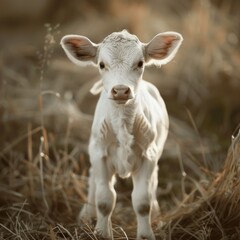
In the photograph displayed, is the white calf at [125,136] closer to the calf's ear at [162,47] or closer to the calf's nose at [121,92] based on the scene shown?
the calf's ear at [162,47]

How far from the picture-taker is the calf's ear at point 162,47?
3.84 m

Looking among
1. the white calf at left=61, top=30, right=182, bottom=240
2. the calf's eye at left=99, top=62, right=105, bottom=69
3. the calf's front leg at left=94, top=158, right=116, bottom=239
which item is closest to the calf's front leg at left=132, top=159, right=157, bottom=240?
the white calf at left=61, top=30, right=182, bottom=240

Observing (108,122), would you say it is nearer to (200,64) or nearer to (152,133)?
(152,133)

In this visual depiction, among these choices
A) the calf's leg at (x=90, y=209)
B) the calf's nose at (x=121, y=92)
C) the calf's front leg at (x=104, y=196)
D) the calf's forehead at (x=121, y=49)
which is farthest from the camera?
the calf's leg at (x=90, y=209)

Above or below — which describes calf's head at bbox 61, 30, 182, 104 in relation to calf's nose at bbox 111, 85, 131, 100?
above

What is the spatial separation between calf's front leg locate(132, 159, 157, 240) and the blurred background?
74 cm

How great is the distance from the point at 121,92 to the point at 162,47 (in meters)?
0.58

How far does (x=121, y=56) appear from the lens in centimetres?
361

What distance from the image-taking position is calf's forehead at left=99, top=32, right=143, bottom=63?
3.62 meters

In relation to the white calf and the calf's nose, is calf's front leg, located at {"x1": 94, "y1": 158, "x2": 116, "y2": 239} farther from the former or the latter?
the calf's nose

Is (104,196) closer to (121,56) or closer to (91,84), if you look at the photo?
(121,56)

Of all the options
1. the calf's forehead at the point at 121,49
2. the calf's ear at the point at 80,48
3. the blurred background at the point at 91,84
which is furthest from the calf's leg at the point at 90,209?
the calf's forehead at the point at 121,49

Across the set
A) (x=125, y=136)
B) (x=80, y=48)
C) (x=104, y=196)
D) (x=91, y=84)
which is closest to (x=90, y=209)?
(x=104, y=196)

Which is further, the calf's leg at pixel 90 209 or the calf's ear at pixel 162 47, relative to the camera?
the calf's leg at pixel 90 209
